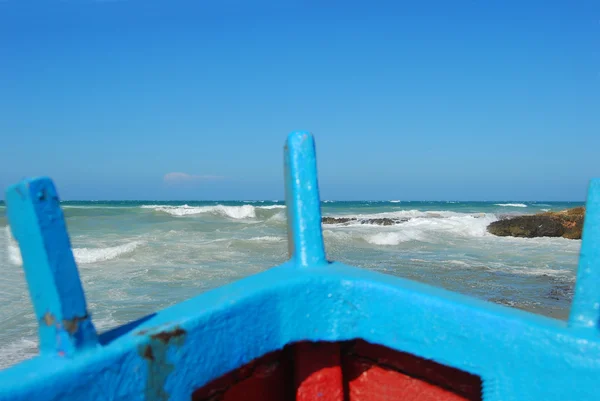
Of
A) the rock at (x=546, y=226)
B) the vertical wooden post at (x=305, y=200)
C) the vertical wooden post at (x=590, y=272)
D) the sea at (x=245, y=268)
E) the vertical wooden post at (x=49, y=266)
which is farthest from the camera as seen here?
the rock at (x=546, y=226)

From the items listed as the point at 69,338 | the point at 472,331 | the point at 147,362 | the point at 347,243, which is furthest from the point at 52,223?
the point at 347,243

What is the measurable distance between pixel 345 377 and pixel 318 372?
10cm

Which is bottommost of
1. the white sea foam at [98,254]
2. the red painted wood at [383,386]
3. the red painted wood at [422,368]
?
the white sea foam at [98,254]

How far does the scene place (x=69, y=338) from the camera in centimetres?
96

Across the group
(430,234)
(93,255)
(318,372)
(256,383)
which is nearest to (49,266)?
(256,383)

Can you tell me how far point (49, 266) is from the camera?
3.08 ft

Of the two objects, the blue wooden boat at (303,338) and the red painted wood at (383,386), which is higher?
the blue wooden boat at (303,338)

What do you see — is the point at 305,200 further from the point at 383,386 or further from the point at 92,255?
the point at 92,255

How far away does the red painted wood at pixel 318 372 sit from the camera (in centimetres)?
135

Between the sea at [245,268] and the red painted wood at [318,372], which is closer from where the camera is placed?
the red painted wood at [318,372]

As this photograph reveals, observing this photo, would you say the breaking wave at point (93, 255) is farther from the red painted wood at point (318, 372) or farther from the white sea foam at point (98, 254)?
the red painted wood at point (318, 372)

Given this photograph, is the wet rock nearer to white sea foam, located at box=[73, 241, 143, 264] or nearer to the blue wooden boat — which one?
the blue wooden boat

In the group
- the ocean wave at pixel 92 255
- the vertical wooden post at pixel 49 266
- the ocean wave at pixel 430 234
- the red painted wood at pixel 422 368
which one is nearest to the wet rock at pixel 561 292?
Result: the red painted wood at pixel 422 368

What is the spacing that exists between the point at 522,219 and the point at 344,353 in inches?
615
